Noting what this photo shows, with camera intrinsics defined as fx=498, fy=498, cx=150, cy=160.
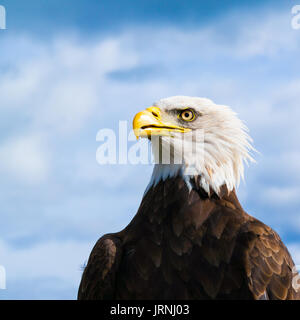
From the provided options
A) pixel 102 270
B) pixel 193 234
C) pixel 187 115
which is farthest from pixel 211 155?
pixel 102 270

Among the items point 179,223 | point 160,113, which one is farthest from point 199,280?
point 160,113

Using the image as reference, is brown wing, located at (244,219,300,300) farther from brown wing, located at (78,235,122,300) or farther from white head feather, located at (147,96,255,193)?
brown wing, located at (78,235,122,300)

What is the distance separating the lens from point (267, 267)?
19.7ft

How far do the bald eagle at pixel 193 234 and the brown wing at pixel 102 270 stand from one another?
0.01m

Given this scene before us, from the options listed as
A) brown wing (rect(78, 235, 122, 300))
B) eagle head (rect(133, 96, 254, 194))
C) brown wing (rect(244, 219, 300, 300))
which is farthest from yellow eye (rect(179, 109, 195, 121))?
brown wing (rect(78, 235, 122, 300))

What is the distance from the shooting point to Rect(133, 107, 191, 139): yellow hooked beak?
6711 millimetres

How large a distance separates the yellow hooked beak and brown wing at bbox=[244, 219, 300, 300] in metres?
1.69

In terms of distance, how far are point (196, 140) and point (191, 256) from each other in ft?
5.43

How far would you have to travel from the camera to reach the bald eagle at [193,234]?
5.93m

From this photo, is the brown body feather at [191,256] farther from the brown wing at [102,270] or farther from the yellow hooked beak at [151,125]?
the yellow hooked beak at [151,125]
